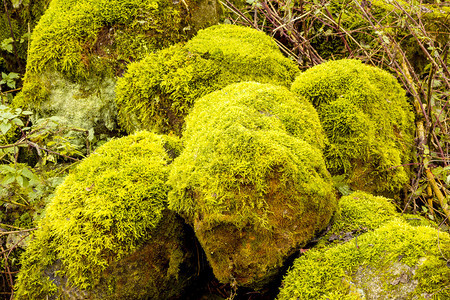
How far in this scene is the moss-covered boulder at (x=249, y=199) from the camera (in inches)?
82.7

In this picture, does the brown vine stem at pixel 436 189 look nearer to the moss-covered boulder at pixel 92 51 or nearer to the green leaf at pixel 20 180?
the moss-covered boulder at pixel 92 51

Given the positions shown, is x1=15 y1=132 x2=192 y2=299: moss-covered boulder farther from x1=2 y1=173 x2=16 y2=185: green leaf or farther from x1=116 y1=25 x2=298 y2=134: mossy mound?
x1=116 y1=25 x2=298 y2=134: mossy mound

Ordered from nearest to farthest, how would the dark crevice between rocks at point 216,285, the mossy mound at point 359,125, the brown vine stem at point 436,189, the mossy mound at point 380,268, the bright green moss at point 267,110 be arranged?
the mossy mound at point 380,268 < the dark crevice between rocks at point 216,285 < the bright green moss at point 267,110 < the mossy mound at point 359,125 < the brown vine stem at point 436,189

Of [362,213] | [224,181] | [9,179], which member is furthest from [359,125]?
[9,179]

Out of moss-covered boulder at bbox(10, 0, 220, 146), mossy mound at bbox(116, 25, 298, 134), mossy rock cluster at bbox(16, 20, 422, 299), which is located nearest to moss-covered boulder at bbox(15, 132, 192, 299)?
mossy rock cluster at bbox(16, 20, 422, 299)

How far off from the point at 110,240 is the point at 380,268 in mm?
1749

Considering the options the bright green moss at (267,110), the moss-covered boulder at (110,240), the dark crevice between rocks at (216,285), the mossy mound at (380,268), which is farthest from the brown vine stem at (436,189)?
the moss-covered boulder at (110,240)

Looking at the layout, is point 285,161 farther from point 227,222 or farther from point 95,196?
point 95,196

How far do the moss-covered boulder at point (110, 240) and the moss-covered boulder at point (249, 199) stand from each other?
0.32 meters

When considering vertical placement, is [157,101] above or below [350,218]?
above

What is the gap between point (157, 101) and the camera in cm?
348

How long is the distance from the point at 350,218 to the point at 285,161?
0.75 m

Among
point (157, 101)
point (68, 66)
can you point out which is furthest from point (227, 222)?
point (68, 66)

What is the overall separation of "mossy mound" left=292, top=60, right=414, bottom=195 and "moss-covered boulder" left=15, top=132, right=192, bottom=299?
160cm
